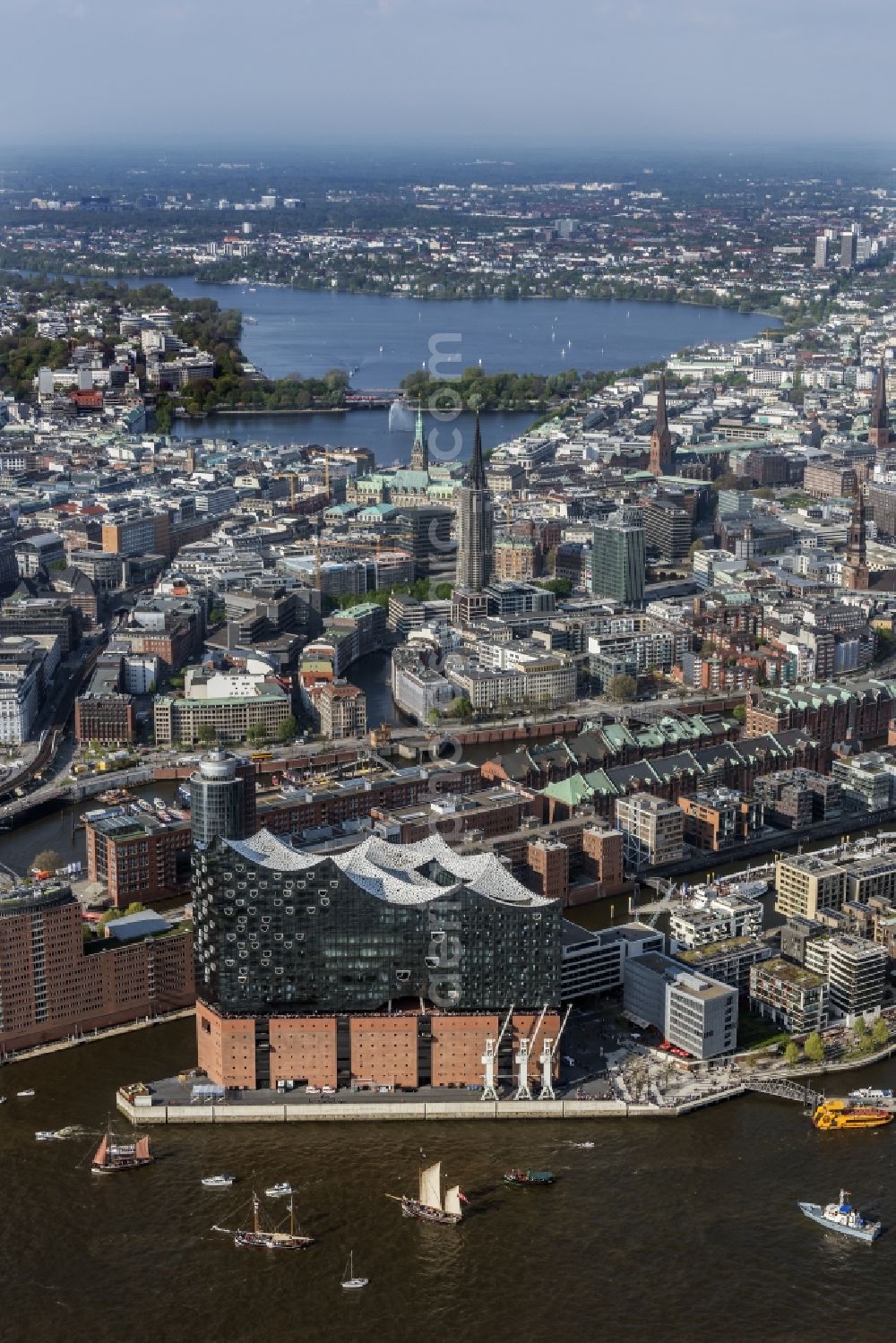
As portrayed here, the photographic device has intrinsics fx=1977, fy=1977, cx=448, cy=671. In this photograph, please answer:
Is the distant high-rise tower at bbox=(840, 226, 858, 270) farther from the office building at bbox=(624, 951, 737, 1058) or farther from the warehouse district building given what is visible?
the warehouse district building

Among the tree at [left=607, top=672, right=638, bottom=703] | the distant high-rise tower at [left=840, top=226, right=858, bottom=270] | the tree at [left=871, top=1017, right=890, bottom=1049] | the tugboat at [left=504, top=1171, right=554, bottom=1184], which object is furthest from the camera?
the distant high-rise tower at [left=840, top=226, right=858, bottom=270]

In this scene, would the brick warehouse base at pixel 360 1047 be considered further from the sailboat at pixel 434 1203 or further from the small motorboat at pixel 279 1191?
the sailboat at pixel 434 1203

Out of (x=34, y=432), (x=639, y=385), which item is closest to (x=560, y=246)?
(x=639, y=385)

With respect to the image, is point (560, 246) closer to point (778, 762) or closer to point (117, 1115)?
point (778, 762)

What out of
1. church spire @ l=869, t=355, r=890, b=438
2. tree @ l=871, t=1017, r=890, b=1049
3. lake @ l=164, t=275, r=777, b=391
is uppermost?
church spire @ l=869, t=355, r=890, b=438

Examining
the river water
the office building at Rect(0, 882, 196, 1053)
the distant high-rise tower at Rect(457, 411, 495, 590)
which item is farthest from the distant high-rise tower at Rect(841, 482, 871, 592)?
the office building at Rect(0, 882, 196, 1053)

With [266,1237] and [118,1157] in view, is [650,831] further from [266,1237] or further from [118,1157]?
[266,1237]

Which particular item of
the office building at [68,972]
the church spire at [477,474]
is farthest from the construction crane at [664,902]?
the church spire at [477,474]
